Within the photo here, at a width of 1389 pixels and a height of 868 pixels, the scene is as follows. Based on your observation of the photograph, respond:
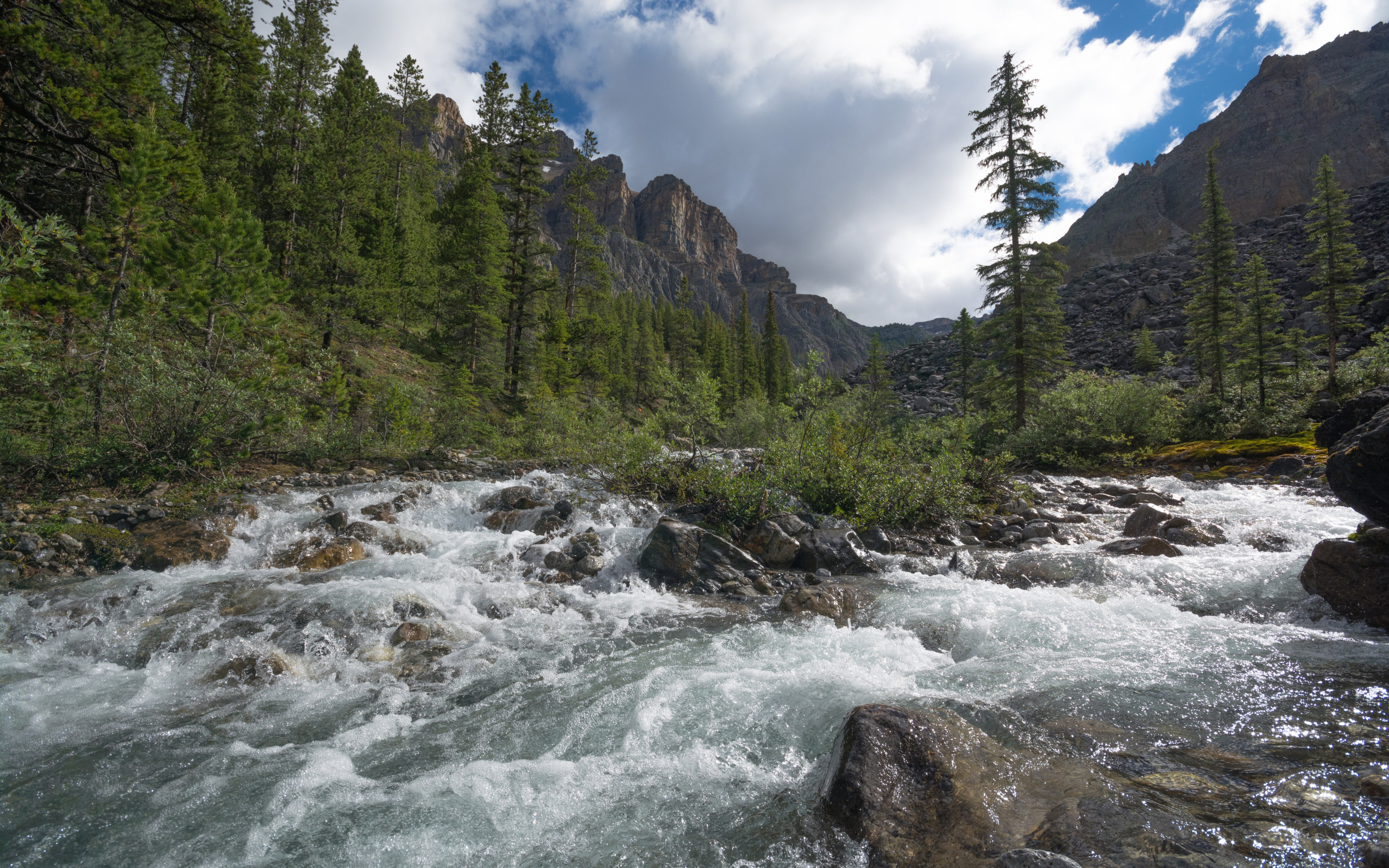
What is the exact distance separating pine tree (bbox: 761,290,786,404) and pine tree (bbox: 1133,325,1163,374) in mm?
31059

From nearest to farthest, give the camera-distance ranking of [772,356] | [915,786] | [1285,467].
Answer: [915,786], [1285,467], [772,356]

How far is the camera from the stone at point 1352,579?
5.39 m

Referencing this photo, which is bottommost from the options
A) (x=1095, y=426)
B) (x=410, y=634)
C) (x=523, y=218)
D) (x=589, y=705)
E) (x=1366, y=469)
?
(x=589, y=705)

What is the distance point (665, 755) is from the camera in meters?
3.81

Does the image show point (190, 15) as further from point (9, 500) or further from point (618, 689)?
point (618, 689)

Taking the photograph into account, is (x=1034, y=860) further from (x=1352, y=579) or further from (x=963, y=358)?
(x=963, y=358)

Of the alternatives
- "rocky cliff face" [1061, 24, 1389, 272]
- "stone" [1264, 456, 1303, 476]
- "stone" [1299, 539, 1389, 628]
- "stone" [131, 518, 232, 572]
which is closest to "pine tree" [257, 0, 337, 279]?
"stone" [131, 518, 232, 572]

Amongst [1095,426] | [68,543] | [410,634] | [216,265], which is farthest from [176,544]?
[1095,426]

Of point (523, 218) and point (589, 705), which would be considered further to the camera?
point (523, 218)

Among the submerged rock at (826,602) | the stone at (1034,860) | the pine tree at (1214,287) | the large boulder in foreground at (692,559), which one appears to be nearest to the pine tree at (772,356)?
the pine tree at (1214,287)

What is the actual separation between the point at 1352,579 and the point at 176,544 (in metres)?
14.5

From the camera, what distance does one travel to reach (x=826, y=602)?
7.04m

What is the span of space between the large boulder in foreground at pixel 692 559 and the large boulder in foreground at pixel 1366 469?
6565 millimetres

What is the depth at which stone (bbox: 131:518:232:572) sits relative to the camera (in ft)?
24.2
